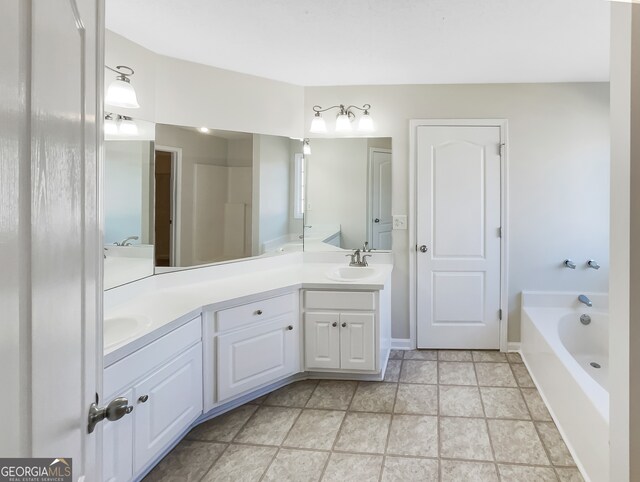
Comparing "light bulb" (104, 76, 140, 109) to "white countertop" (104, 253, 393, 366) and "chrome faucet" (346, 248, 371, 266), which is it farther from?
"chrome faucet" (346, 248, 371, 266)

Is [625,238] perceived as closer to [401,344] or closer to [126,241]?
[126,241]

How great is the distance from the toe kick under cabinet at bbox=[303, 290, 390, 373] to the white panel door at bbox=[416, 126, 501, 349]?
899mm

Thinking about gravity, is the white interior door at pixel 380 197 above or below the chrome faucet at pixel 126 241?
above

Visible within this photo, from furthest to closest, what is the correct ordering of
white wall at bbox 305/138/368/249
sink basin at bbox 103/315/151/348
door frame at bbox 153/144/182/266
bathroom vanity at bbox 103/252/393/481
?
white wall at bbox 305/138/368/249
door frame at bbox 153/144/182/266
sink basin at bbox 103/315/151/348
bathroom vanity at bbox 103/252/393/481

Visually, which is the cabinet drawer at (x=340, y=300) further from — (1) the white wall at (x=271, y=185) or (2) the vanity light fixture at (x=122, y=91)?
(2) the vanity light fixture at (x=122, y=91)

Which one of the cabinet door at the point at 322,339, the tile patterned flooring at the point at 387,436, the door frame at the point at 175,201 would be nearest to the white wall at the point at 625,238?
the tile patterned flooring at the point at 387,436

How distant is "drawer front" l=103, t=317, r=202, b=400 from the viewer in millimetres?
1476

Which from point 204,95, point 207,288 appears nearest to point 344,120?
point 204,95

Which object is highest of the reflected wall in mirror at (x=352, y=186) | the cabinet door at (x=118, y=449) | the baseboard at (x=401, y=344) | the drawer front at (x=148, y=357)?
the reflected wall in mirror at (x=352, y=186)

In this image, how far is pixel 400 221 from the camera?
11.1 ft

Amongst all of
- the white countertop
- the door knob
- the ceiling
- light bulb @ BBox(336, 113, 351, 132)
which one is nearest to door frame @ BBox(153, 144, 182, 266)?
the white countertop

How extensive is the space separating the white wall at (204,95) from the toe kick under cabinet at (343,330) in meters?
1.43

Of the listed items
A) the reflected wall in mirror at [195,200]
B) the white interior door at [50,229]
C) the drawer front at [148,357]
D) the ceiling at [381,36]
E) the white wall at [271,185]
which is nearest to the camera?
the white interior door at [50,229]

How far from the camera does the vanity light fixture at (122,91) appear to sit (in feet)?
6.89
